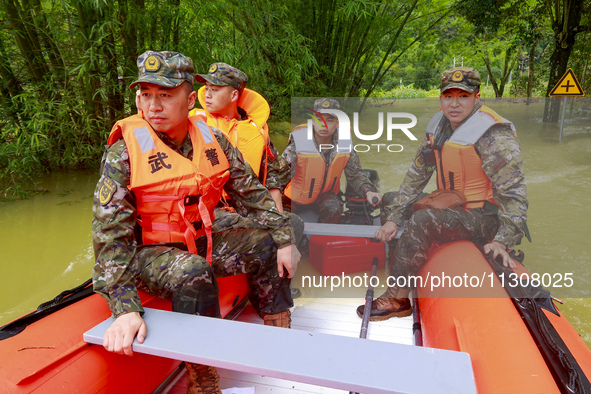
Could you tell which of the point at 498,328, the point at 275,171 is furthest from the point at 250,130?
the point at 498,328

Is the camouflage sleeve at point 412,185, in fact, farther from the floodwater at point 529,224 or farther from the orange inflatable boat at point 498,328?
the orange inflatable boat at point 498,328

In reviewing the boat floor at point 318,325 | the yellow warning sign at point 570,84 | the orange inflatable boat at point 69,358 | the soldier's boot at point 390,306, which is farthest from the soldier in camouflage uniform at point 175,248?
the yellow warning sign at point 570,84

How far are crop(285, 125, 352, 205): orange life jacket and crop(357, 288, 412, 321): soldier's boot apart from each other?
914mm

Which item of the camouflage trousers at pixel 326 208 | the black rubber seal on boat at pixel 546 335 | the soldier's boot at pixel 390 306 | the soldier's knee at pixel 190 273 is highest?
the soldier's knee at pixel 190 273

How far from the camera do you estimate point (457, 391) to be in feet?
3.15

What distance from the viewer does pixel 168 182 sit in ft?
4.72

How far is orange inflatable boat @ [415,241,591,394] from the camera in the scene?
3.50 ft

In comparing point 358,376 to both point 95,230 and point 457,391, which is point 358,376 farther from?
point 95,230

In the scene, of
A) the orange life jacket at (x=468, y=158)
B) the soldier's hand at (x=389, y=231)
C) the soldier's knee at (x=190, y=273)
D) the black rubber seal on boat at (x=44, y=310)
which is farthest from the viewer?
the soldier's hand at (x=389, y=231)

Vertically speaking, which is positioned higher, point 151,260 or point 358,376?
point 151,260

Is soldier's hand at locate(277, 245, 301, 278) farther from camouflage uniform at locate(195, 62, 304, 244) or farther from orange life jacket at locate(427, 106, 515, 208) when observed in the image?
orange life jacket at locate(427, 106, 515, 208)

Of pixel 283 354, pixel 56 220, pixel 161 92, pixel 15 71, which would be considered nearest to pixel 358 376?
pixel 283 354

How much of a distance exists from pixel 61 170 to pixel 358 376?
4962 mm

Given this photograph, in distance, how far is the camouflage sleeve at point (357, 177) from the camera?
2768mm
